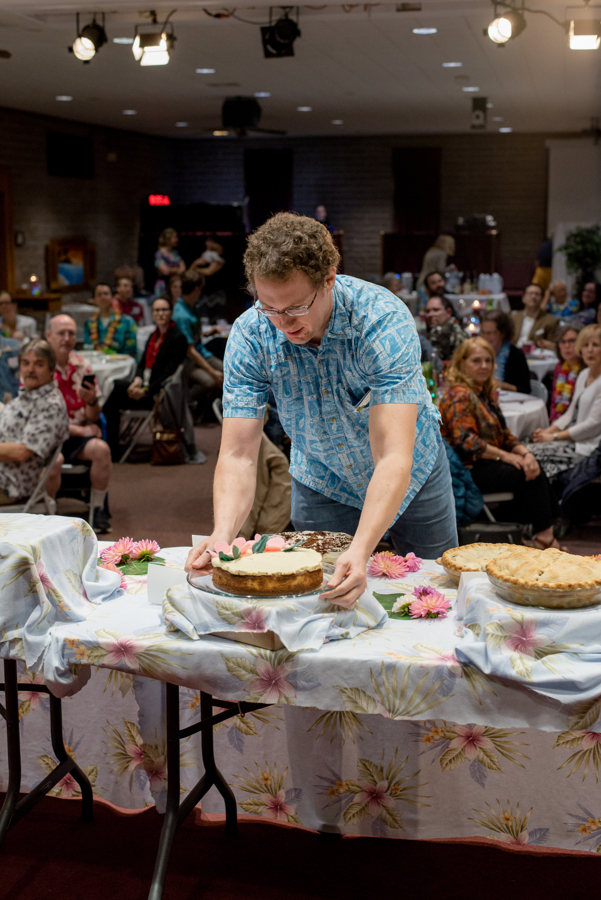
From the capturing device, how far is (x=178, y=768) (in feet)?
5.70

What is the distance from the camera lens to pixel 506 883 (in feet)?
6.15

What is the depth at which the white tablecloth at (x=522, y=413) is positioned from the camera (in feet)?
15.7

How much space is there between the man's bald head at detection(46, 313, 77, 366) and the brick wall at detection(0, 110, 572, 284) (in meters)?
8.61

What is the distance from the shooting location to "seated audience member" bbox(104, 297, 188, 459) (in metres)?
6.21

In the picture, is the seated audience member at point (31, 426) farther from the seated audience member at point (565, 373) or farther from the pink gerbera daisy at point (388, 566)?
the seated audience member at point (565, 373)

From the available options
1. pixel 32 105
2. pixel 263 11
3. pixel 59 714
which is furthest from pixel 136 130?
pixel 59 714

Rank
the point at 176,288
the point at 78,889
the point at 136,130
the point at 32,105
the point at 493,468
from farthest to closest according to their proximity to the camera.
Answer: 1. the point at 136,130
2. the point at 32,105
3. the point at 176,288
4. the point at 493,468
5. the point at 78,889

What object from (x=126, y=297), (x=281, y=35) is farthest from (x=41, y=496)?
(x=126, y=297)

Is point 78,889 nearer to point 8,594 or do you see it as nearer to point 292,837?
point 292,837

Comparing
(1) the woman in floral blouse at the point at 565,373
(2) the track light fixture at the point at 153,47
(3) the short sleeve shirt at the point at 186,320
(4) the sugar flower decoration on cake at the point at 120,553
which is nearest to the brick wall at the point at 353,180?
(3) the short sleeve shirt at the point at 186,320

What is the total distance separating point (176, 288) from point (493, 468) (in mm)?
5066

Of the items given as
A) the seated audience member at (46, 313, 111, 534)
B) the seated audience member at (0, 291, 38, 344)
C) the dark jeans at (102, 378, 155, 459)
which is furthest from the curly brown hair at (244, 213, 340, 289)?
the seated audience member at (0, 291, 38, 344)

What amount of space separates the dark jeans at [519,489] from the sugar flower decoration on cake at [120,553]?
90.1 inches

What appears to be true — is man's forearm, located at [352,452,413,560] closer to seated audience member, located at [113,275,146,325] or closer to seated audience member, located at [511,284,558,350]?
seated audience member, located at [511,284,558,350]
